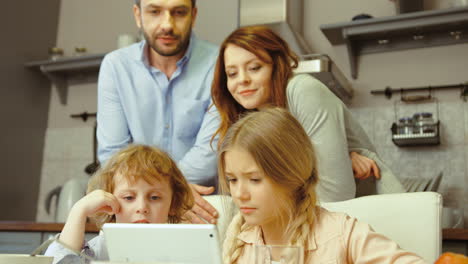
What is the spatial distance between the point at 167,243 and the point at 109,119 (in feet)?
4.28

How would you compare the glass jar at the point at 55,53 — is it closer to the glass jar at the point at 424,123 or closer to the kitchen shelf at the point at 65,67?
the kitchen shelf at the point at 65,67

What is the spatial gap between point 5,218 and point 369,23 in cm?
251

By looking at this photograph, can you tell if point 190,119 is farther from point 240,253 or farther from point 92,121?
point 92,121

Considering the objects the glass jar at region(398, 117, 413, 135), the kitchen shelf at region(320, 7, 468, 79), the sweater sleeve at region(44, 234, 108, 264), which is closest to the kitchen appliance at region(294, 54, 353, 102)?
the kitchen shelf at region(320, 7, 468, 79)

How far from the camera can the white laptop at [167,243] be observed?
0.67 metres

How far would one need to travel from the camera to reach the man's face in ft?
6.09

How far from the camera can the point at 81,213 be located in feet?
3.32

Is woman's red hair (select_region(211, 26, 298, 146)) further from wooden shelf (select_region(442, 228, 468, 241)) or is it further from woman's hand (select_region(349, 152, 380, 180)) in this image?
wooden shelf (select_region(442, 228, 468, 241))

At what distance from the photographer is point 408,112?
9.38 ft

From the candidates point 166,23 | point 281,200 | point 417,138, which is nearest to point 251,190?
point 281,200

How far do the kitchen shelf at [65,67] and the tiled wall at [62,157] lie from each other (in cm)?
26

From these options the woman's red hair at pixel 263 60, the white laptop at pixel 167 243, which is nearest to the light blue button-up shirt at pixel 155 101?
the woman's red hair at pixel 263 60

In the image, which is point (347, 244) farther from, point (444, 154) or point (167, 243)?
point (444, 154)

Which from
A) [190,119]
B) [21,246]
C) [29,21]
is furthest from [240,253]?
[29,21]
